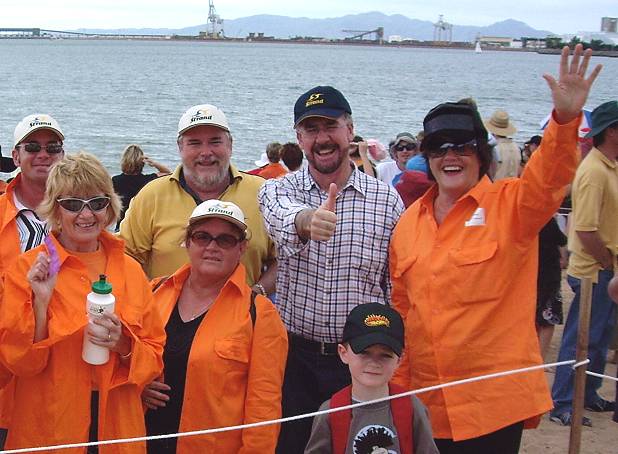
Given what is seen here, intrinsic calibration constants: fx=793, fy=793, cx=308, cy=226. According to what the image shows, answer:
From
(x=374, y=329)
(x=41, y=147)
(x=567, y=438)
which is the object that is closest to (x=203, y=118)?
(x=41, y=147)

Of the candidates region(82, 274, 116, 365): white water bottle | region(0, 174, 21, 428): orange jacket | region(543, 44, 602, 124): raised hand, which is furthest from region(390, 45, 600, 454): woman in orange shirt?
region(0, 174, 21, 428): orange jacket

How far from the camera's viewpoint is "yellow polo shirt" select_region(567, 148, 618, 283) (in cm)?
566

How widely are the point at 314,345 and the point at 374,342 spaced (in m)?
0.83

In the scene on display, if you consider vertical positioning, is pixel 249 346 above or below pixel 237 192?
below

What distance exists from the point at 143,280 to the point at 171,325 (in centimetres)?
28

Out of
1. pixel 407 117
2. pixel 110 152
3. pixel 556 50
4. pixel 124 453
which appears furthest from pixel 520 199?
pixel 556 50

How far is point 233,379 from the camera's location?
3.60 metres

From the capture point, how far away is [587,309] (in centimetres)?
373

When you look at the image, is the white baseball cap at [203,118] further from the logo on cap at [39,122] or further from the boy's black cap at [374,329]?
the boy's black cap at [374,329]

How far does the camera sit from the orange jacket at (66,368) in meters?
3.27

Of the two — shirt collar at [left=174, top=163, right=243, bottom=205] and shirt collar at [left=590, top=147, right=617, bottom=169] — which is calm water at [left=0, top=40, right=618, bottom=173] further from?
shirt collar at [left=174, top=163, right=243, bottom=205]

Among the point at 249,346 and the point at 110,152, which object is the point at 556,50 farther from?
the point at 249,346

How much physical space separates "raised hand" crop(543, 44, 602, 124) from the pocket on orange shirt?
62cm

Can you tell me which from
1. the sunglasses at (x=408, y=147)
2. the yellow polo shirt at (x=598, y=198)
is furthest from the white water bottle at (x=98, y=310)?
the sunglasses at (x=408, y=147)
